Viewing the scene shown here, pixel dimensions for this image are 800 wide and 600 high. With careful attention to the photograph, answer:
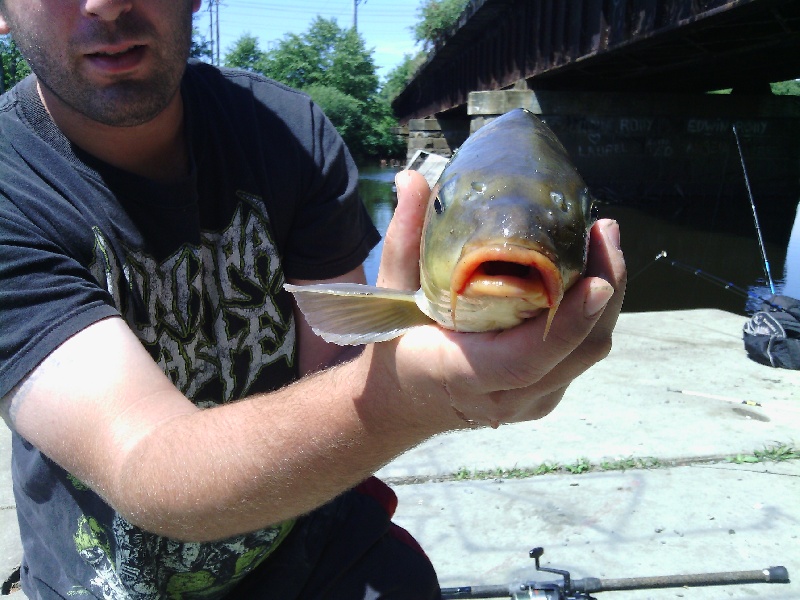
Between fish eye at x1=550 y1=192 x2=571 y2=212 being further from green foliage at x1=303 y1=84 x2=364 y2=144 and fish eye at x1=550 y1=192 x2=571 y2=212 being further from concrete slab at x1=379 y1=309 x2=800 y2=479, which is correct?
green foliage at x1=303 y1=84 x2=364 y2=144

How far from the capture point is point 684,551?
9.43ft

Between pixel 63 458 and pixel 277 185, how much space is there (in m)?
1.03

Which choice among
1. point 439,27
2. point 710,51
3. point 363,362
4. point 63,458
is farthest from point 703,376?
point 439,27

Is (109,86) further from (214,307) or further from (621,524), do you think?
(621,524)

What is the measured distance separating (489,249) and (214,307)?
4.02 feet

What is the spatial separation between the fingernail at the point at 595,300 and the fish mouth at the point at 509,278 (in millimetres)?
59

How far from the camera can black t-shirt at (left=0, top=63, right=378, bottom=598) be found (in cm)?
165

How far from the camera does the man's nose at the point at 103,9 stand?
1.79 metres

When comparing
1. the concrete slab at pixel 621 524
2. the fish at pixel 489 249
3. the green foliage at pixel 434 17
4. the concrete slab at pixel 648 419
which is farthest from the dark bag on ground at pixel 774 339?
the green foliage at pixel 434 17

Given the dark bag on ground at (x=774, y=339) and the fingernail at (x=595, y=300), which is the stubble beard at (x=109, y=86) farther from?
the dark bag on ground at (x=774, y=339)

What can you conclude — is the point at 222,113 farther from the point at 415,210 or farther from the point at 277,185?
the point at 415,210

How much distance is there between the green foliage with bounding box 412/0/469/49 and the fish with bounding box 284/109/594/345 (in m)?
22.6

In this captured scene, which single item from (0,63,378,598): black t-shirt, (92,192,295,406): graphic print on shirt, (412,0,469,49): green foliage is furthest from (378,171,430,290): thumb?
(412,0,469,49): green foliage

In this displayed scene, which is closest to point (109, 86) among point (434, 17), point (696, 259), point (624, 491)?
point (624, 491)
